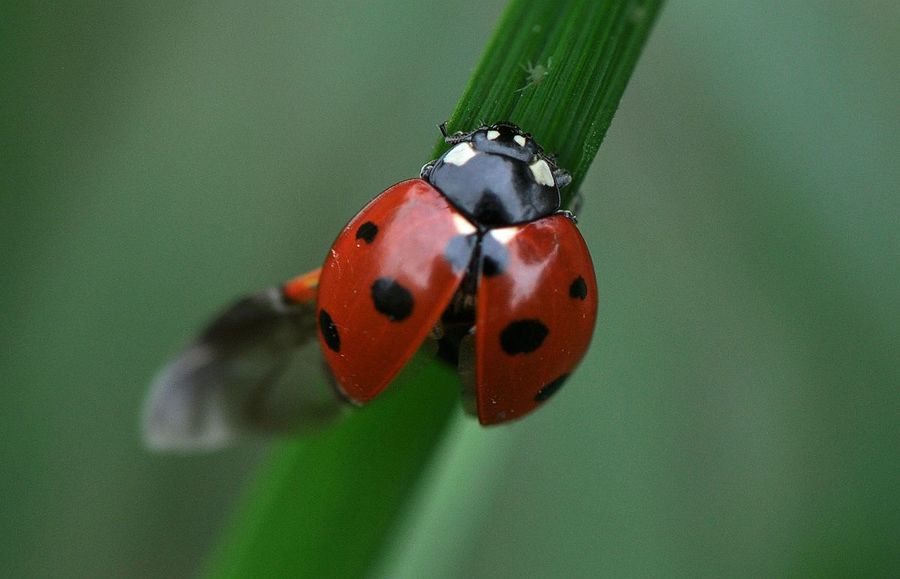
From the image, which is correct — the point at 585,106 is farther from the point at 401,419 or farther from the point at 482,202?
the point at 401,419

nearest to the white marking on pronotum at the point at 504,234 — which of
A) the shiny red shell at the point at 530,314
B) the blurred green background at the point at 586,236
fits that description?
the shiny red shell at the point at 530,314

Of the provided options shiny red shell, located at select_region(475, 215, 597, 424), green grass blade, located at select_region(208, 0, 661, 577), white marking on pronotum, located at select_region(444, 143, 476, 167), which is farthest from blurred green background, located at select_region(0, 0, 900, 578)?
white marking on pronotum, located at select_region(444, 143, 476, 167)

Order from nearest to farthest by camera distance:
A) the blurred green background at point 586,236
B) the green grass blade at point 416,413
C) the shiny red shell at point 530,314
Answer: the green grass blade at point 416,413 → the shiny red shell at point 530,314 → the blurred green background at point 586,236

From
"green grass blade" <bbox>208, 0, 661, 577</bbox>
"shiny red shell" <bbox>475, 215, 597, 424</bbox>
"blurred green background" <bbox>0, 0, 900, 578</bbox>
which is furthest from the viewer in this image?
"blurred green background" <bbox>0, 0, 900, 578</bbox>

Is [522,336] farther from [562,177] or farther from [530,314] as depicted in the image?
[562,177]

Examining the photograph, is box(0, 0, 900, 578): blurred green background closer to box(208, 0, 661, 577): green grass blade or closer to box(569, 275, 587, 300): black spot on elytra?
box(208, 0, 661, 577): green grass blade

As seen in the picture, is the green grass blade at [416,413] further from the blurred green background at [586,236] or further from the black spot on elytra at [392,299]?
the blurred green background at [586,236]

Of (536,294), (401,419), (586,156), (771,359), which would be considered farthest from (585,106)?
(771,359)
